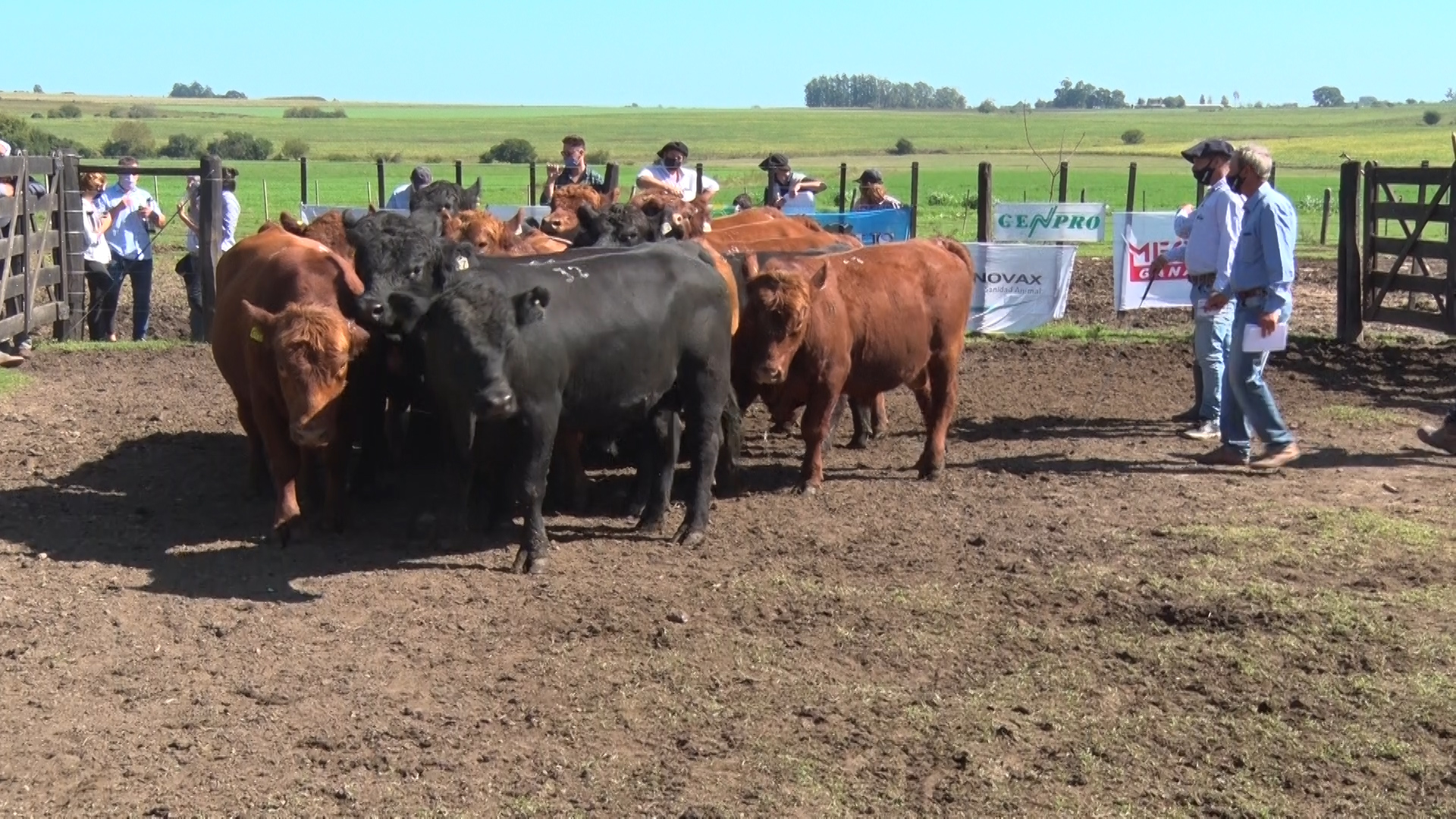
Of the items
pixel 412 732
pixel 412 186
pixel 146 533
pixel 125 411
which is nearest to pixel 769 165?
pixel 412 186

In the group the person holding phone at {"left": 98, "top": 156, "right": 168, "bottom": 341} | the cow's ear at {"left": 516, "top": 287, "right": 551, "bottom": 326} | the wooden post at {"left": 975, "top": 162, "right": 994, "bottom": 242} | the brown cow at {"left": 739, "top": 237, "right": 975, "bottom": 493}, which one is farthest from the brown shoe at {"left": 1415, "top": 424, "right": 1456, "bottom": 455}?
the person holding phone at {"left": 98, "top": 156, "right": 168, "bottom": 341}

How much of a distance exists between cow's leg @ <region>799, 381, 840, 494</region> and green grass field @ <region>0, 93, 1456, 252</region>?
1022 cm

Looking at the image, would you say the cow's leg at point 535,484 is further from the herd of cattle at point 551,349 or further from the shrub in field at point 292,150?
the shrub in field at point 292,150

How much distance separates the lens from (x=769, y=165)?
16969 mm

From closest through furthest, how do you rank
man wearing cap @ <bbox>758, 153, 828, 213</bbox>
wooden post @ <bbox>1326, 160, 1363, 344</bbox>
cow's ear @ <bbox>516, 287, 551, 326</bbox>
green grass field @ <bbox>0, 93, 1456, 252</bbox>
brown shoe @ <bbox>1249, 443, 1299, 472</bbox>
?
cow's ear @ <bbox>516, 287, 551, 326</bbox> → brown shoe @ <bbox>1249, 443, 1299, 472</bbox> → wooden post @ <bbox>1326, 160, 1363, 344</bbox> → man wearing cap @ <bbox>758, 153, 828, 213</bbox> → green grass field @ <bbox>0, 93, 1456, 252</bbox>

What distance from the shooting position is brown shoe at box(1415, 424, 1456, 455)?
988 cm

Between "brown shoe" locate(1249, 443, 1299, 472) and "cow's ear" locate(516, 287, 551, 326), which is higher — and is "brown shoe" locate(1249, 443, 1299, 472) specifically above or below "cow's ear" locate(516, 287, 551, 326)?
below

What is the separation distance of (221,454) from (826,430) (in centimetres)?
395

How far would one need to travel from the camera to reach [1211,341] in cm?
1043

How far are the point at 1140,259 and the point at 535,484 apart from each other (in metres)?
11.4

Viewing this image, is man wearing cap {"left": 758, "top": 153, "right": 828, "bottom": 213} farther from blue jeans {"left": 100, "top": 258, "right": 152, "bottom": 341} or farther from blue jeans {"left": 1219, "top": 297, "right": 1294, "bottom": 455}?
blue jeans {"left": 1219, "top": 297, "right": 1294, "bottom": 455}

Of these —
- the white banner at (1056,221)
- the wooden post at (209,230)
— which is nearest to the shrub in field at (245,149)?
the wooden post at (209,230)

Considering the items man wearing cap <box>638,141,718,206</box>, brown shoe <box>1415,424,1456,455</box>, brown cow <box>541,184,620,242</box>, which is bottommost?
brown shoe <box>1415,424,1456,455</box>

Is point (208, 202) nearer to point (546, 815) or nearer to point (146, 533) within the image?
point (146, 533)
